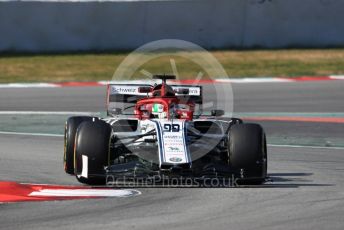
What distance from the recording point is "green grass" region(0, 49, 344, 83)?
78.1 ft

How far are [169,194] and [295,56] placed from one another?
51.7 feet

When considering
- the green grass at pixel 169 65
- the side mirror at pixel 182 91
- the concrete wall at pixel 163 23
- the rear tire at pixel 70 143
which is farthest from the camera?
the concrete wall at pixel 163 23

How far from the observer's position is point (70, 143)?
11.5m

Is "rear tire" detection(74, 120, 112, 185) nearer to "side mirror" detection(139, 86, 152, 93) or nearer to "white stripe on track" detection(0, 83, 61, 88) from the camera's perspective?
"side mirror" detection(139, 86, 152, 93)

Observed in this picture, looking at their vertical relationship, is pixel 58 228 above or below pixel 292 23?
below

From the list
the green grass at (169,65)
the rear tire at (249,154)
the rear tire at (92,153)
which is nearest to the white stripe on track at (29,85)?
the green grass at (169,65)

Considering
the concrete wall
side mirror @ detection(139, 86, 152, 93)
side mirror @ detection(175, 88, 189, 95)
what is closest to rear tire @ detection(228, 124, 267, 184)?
side mirror @ detection(175, 88, 189, 95)

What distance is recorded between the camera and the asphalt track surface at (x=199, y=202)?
871cm

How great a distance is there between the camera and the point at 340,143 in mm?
15227

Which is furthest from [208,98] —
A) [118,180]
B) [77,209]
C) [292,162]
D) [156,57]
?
[77,209]

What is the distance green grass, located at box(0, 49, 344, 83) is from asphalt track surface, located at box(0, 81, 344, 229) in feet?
25.8

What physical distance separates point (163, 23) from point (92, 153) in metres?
15.0

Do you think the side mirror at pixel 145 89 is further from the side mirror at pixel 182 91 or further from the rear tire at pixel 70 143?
the rear tire at pixel 70 143

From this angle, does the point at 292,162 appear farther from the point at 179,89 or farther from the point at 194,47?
the point at 194,47
